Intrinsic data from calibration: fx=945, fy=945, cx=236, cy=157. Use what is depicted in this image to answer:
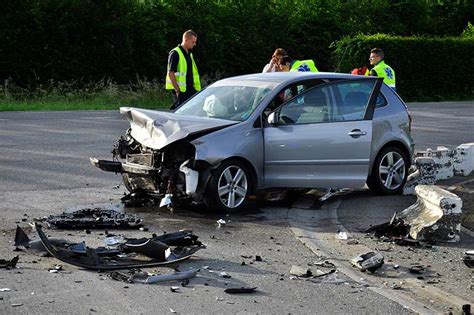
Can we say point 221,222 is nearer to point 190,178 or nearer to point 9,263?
point 190,178

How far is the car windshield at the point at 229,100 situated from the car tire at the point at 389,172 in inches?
70.0

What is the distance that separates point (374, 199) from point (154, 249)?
455 cm

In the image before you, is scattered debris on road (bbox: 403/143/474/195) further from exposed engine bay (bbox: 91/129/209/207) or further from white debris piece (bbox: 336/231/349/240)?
exposed engine bay (bbox: 91/129/209/207)

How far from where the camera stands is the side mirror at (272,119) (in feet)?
35.8

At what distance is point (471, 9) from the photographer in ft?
146

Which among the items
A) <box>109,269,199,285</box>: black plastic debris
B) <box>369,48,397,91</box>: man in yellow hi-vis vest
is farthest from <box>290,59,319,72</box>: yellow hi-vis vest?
<box>109,269,199,285</box>: black plastic debris

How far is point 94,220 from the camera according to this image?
31.2ft

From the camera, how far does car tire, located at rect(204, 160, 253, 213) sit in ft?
33.9

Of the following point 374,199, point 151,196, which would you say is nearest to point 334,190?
point 374,199

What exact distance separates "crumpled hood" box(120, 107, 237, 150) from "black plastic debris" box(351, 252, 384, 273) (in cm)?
286

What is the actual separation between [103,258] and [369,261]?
2220 millimetres

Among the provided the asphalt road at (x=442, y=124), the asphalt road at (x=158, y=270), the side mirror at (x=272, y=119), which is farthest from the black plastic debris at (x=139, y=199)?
the asphalt road at (x=442, y=124)

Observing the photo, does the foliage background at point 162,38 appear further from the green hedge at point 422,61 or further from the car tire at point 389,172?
the car tire at point 389,172

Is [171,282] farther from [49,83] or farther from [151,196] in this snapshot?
[49,83]
